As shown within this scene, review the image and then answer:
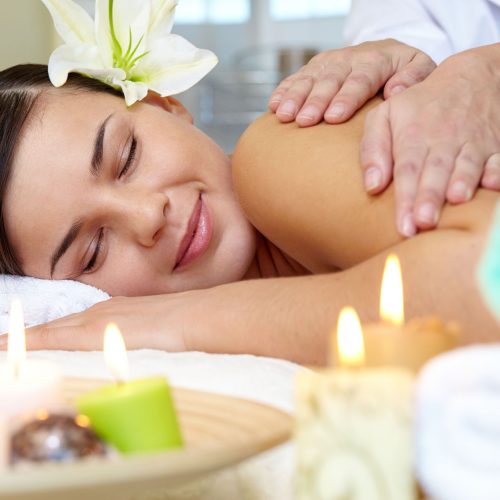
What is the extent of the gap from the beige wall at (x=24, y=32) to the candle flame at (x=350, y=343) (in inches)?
121

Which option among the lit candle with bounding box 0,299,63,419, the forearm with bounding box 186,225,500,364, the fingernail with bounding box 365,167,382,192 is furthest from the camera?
the fingernail with bounding box 365,167,382,192

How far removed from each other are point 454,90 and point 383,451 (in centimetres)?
92

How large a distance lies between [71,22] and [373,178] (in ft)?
2.79

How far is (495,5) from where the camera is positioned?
2.19 m

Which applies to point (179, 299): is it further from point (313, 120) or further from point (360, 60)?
point (360, 60)

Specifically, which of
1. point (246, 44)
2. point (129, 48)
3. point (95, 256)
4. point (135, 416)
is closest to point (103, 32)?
point (129, 48)

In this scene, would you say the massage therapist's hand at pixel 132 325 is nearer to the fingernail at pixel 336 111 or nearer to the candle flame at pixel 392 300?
the fingernail at pixel 336 111

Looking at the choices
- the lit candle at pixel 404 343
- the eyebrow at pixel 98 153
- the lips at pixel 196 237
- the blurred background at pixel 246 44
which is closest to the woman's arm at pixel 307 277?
the lips at pixel 196 237

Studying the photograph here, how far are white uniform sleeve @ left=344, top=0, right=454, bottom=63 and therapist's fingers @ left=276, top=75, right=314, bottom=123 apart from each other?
2.47 ft

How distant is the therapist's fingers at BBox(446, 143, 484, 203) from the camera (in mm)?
1143

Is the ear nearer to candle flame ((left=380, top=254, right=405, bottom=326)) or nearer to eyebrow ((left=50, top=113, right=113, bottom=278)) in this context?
eyebrow ((left=50, top=113, right=113, bottom=278))

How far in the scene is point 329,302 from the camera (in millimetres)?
1153

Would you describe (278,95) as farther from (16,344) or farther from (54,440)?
(54,440)

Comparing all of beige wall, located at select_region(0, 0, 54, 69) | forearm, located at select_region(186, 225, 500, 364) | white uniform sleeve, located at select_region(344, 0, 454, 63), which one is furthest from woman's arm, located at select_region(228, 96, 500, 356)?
beige wall, located at select_region(0, 0, 54, 69)
